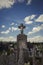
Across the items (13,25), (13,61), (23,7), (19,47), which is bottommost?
(13,61)

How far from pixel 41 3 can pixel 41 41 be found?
629 millimetres

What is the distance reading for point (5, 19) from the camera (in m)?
2.77

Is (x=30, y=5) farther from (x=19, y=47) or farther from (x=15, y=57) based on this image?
(x=15, y=57)

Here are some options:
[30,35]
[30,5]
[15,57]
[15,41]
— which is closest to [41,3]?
[30,5]

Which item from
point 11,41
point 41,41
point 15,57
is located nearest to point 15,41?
point 11,41

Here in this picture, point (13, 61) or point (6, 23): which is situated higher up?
point (6, 23)

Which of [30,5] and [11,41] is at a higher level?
[30,5]

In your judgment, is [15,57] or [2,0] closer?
[15,57]

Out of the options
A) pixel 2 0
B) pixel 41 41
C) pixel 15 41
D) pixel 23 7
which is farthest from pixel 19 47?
pixel 2 0

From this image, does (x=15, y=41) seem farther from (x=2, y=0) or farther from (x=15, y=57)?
(x=2, y=0)

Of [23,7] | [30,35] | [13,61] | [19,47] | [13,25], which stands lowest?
[13,61]

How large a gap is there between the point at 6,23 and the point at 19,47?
1.48 feet

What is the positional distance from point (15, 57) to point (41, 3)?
983mm

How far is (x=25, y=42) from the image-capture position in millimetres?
2697
